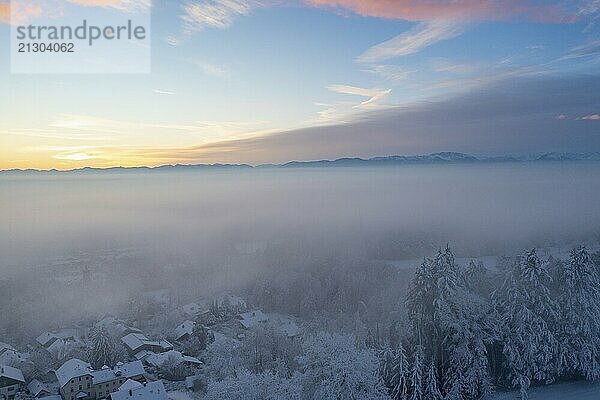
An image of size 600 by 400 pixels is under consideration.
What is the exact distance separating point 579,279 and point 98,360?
32190 mm

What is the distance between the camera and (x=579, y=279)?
957 inches

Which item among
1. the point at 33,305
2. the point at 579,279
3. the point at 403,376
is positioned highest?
the point at 579,279

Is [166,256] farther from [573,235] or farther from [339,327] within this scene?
[573,235]

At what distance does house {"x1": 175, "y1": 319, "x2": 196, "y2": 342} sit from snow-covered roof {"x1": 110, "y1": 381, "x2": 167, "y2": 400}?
12863 mm

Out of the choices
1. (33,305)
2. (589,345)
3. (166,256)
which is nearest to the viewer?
(589,345)

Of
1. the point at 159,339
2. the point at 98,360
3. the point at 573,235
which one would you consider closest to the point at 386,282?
the point at 159,339

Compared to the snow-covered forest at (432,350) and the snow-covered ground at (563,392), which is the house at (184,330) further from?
the snow-covered ground at (563,392)

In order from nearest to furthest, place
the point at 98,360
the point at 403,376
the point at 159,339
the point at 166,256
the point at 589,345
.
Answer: the point at 403,376 < the point at 589,345 < the point at 98,360 < the point at 159,339 < the point at 166,256

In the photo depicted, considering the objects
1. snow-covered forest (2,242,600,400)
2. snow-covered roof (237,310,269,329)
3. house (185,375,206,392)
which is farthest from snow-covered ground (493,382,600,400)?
snow-covered roof (237,310,269,329)

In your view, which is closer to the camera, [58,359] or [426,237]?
[58,359]

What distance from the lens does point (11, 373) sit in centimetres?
2758

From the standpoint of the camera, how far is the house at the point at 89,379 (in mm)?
26031

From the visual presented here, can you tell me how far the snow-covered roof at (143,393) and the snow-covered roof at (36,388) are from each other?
6893mm

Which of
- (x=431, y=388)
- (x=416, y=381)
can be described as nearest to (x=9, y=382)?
(x=416, y=381)
